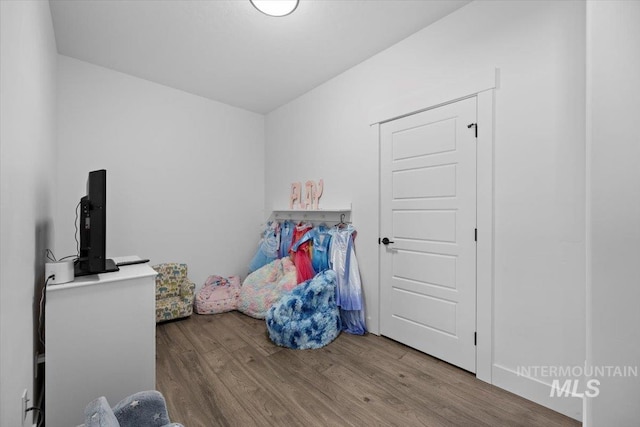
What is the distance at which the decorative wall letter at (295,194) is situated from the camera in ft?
11.7

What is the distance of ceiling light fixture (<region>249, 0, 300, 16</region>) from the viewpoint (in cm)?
191

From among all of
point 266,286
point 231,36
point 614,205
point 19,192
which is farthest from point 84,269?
point 614,205

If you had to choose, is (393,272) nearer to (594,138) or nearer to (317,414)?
(317,414)

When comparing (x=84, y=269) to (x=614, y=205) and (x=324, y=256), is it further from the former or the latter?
(x=614, y=205)

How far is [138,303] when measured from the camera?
5.35ft

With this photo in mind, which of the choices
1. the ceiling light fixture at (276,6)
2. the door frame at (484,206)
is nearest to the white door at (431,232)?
the door frame at (484,206)

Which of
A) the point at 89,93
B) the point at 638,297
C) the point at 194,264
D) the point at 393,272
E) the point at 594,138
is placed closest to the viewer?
the point at 638,297

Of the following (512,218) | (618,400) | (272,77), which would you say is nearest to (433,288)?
(512,218)

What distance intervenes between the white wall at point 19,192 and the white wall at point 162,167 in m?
1.20

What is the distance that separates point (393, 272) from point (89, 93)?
3.65 m

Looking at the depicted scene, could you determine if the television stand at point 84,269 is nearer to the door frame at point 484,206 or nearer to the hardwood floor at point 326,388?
the hardwood floor at point 326,388

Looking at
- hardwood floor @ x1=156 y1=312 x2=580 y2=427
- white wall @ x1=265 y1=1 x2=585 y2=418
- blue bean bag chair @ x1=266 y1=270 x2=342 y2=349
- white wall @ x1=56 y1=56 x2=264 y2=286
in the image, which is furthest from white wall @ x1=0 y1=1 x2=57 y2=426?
white wall @ x1=265 y1=1 x2=585 y2=418

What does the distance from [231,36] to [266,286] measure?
8.58 feet

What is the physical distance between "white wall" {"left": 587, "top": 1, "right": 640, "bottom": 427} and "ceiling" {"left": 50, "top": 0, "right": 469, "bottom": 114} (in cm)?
113
